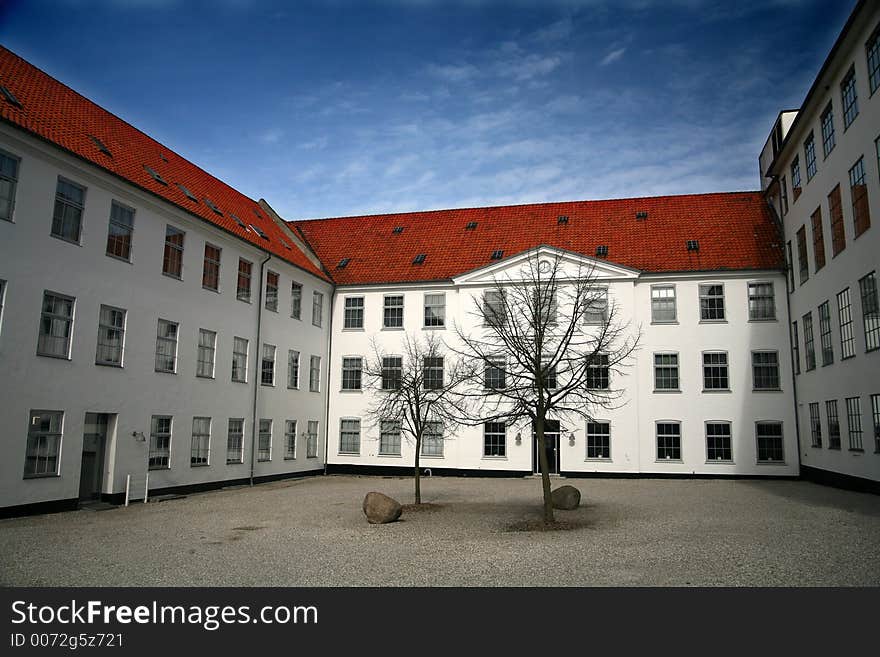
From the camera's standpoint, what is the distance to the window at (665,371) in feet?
92.8

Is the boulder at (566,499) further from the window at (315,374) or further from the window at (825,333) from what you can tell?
the window at (315,374)

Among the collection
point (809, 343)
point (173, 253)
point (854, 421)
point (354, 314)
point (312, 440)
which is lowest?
point (312, 440)

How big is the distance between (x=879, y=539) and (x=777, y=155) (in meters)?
18.7

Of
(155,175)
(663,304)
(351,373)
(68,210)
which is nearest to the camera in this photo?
(68,210)

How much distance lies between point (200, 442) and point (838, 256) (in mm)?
20332

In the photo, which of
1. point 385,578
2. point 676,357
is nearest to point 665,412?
point 676,357

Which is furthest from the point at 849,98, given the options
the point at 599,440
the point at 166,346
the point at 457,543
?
the point at 166,346

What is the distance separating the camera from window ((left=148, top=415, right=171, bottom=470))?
20.1 metres

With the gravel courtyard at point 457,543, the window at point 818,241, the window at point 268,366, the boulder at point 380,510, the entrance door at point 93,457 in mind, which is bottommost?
the gravel courtyard at point 457,543

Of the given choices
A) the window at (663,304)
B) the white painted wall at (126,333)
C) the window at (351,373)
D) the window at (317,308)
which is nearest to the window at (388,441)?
the window at (351,373)

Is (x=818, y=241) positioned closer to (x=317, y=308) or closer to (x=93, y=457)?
(x=317, y=308)

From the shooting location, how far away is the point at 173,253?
70.2 ft

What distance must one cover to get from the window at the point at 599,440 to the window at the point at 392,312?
9.49 meters
